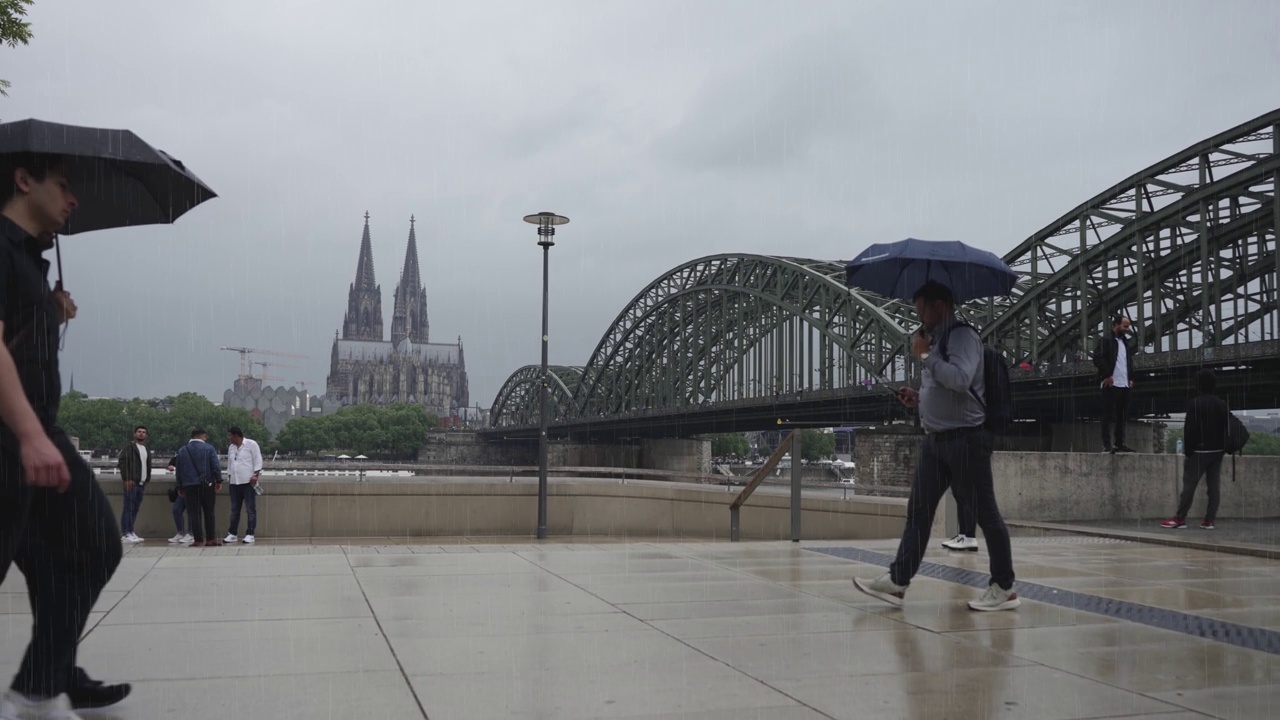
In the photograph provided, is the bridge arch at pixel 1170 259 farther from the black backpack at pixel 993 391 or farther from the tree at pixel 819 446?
the tree at pixel 819 446

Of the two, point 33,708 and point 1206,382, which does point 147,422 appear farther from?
point 33,708

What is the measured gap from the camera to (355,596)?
6582mm

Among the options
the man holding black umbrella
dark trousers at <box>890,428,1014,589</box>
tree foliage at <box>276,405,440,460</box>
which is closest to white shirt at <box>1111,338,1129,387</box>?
dark trousers at <box>890,428,1014,589</box>

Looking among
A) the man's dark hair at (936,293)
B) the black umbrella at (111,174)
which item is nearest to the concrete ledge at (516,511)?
the man's dark hair at (936,293)

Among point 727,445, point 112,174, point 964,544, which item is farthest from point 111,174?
point 727,445

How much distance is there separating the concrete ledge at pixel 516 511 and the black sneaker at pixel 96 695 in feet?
38.8

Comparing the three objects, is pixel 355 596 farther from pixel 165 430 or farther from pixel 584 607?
pixel 165 430

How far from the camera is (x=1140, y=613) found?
6.04m

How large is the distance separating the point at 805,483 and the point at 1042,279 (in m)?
41.7

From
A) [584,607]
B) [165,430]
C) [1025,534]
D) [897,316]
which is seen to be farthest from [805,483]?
[165,430]

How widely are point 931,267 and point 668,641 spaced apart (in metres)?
2.95

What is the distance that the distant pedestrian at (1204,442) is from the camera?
10867 millimetres

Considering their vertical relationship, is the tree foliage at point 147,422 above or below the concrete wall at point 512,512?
above

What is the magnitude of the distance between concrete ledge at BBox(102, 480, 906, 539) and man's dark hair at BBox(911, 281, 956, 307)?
871 cm
